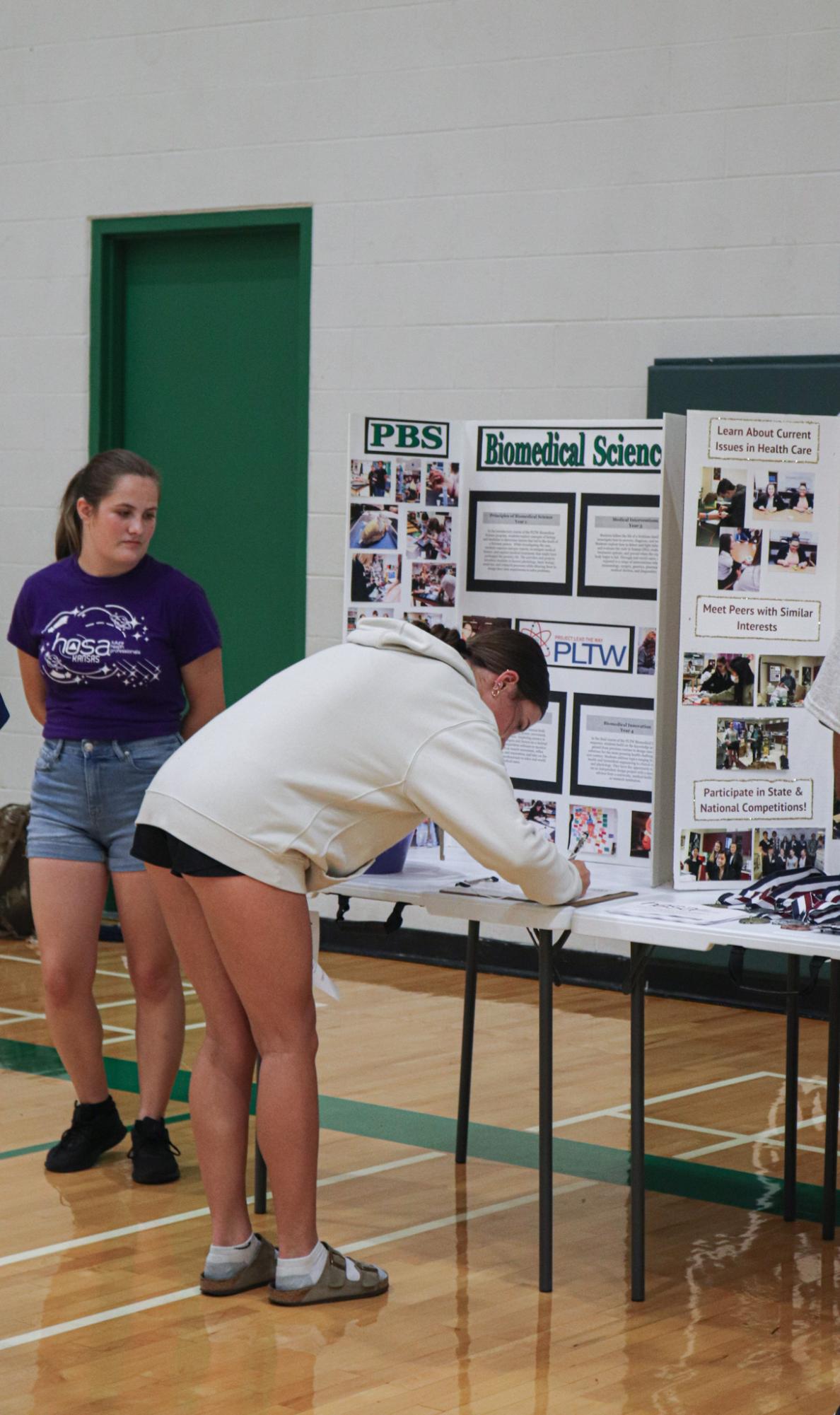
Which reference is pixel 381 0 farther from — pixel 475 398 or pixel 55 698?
pixel 55 698

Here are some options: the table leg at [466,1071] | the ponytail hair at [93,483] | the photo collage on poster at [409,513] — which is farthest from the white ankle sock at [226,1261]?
the ponytail hair at [93,483]

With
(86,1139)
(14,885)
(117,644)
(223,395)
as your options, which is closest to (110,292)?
(223,395)

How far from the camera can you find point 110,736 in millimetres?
3992

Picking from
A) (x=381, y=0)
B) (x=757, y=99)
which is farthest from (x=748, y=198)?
(x=381, y=0)

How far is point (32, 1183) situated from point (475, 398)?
3.45 meters

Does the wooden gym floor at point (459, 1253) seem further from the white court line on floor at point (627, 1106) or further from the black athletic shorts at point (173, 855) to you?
the black athletic shorts at point (173, 855)

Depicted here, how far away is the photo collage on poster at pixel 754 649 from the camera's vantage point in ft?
12.1

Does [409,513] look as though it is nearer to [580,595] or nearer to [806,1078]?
[580,595]

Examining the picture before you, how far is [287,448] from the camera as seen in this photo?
7047mm

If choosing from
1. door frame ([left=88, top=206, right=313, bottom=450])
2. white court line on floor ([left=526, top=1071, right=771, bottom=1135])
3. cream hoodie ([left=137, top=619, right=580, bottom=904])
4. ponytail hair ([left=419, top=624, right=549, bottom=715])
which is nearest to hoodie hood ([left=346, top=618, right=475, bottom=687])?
cream hoodie ([left=137, top=619, right=580, bottom=904])

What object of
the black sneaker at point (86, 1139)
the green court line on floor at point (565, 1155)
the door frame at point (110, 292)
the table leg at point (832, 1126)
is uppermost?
the door frame at point (110, 292)

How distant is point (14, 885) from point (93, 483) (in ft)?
10.9

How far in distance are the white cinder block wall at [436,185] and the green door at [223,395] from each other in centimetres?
11

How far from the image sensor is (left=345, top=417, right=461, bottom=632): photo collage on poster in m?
4.18
